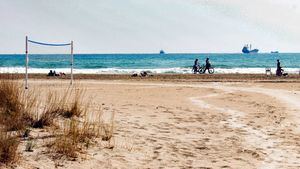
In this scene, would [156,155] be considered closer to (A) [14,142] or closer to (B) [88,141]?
(B) [88,141]

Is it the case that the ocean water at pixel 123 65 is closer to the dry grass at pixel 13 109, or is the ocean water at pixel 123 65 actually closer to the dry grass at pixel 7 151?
the dry grass at pixel 13 109

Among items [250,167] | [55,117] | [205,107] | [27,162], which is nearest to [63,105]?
[55,117]

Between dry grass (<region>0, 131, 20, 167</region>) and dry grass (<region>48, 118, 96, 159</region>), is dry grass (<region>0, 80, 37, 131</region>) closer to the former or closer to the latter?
dry grass (<region>48, 118, 96, 159</region>)

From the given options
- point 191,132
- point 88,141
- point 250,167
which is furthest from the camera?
point 191,132

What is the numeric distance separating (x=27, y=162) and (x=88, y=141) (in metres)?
1.40

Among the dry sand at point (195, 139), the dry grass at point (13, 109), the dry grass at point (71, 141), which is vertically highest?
the dry grass at point (13, 109)

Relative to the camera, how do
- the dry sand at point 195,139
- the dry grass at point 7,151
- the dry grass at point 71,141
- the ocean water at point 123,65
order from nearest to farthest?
the dry grass at point 7,151
the dry grass at point 71,141
the dry sand at point 195,139
the ocean water at point 123,65

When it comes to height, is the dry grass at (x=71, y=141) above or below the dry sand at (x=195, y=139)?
above

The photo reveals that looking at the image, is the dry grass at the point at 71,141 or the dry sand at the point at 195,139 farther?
the dry sand at the point at 195,139

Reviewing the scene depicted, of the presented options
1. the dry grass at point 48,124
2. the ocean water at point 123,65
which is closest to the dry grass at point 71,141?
the dry grass at point 48,124

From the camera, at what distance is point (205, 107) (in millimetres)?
15766

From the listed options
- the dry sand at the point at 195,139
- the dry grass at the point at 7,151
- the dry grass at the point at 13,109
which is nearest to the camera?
the dry grass at the point at 7,151

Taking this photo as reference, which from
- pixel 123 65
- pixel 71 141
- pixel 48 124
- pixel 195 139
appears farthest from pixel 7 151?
pixel 123 65

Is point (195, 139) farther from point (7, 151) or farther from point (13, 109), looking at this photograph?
point (7, 151)
